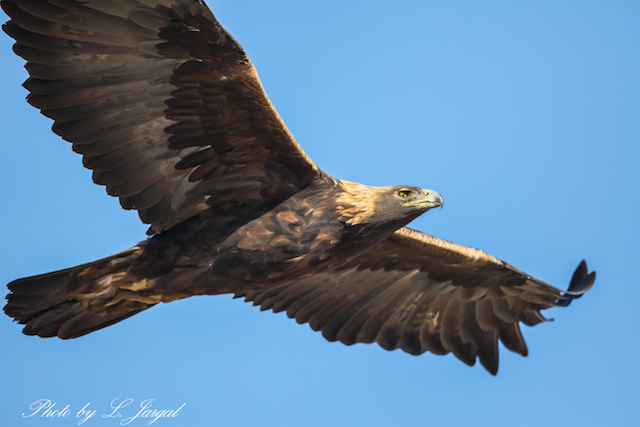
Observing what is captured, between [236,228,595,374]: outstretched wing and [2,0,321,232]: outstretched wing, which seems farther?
[236,228,595,374]: outstretched wing

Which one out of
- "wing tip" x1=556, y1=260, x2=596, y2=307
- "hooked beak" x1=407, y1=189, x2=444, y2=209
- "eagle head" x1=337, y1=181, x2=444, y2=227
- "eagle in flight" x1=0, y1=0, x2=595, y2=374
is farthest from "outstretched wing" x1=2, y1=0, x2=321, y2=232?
"wing tip" x1=556, y1=260, x2=596, y2=307

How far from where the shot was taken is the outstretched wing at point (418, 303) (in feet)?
33.6

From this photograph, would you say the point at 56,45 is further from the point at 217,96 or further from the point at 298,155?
the point at 298,155

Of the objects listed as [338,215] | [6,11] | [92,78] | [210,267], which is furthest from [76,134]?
[338,215]

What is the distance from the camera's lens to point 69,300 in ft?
27.0

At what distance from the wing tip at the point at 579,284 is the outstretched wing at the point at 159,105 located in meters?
3.69

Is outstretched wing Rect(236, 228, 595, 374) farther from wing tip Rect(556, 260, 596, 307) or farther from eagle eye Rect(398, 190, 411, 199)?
eagle eye Rect(398, 190, 411, 199)

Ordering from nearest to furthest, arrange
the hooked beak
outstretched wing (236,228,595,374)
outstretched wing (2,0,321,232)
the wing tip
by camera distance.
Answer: outstretched wing (2,0,321,232), the hooked beak, the wing tip, outstretched wing (236,228,595,374)

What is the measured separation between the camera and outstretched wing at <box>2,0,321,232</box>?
22.9 ft

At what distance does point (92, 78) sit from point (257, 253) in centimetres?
238

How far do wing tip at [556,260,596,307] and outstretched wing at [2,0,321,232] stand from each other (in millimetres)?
3685

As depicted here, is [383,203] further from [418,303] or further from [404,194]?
[418,303]

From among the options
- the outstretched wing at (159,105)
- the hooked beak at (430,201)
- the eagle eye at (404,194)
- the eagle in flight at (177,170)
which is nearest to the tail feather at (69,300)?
the eagle in flight at (177,170)

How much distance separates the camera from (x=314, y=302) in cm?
1045
